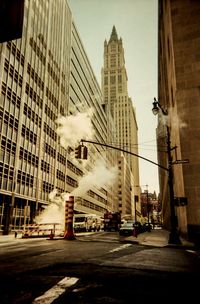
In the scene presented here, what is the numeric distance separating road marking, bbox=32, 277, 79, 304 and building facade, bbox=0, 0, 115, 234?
24.4m

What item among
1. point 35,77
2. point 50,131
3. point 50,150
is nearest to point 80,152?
point 35,77

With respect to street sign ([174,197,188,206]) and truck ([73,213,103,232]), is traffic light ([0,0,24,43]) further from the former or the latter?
truck ([73,213,103,232])

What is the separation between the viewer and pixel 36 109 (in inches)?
1602

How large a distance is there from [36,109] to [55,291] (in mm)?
38709

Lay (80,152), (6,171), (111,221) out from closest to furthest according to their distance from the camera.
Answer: (80,152)
(6,171)
(111,221)

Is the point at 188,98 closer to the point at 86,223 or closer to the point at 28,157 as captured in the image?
the point at 28,157

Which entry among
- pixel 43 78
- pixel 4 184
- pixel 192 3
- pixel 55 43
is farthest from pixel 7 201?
pixel 55 43

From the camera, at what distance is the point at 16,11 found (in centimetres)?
529

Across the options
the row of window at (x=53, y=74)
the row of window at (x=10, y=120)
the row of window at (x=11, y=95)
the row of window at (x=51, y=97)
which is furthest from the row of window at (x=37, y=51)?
the row of window at (x=10, y=120)

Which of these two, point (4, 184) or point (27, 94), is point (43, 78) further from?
point (4, 184)

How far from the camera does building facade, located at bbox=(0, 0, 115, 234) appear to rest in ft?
105

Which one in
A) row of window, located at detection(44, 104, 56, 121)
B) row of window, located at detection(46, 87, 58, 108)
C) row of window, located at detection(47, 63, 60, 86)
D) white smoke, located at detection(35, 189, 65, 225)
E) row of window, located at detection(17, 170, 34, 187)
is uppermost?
row of window, located at detection(47, 63, 60, 86)

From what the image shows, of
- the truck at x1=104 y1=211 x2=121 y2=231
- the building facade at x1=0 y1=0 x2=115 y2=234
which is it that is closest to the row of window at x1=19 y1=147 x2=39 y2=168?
the building facade at x1=0 y1=0 x2=115 y2=234

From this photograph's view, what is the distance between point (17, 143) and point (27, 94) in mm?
8269
